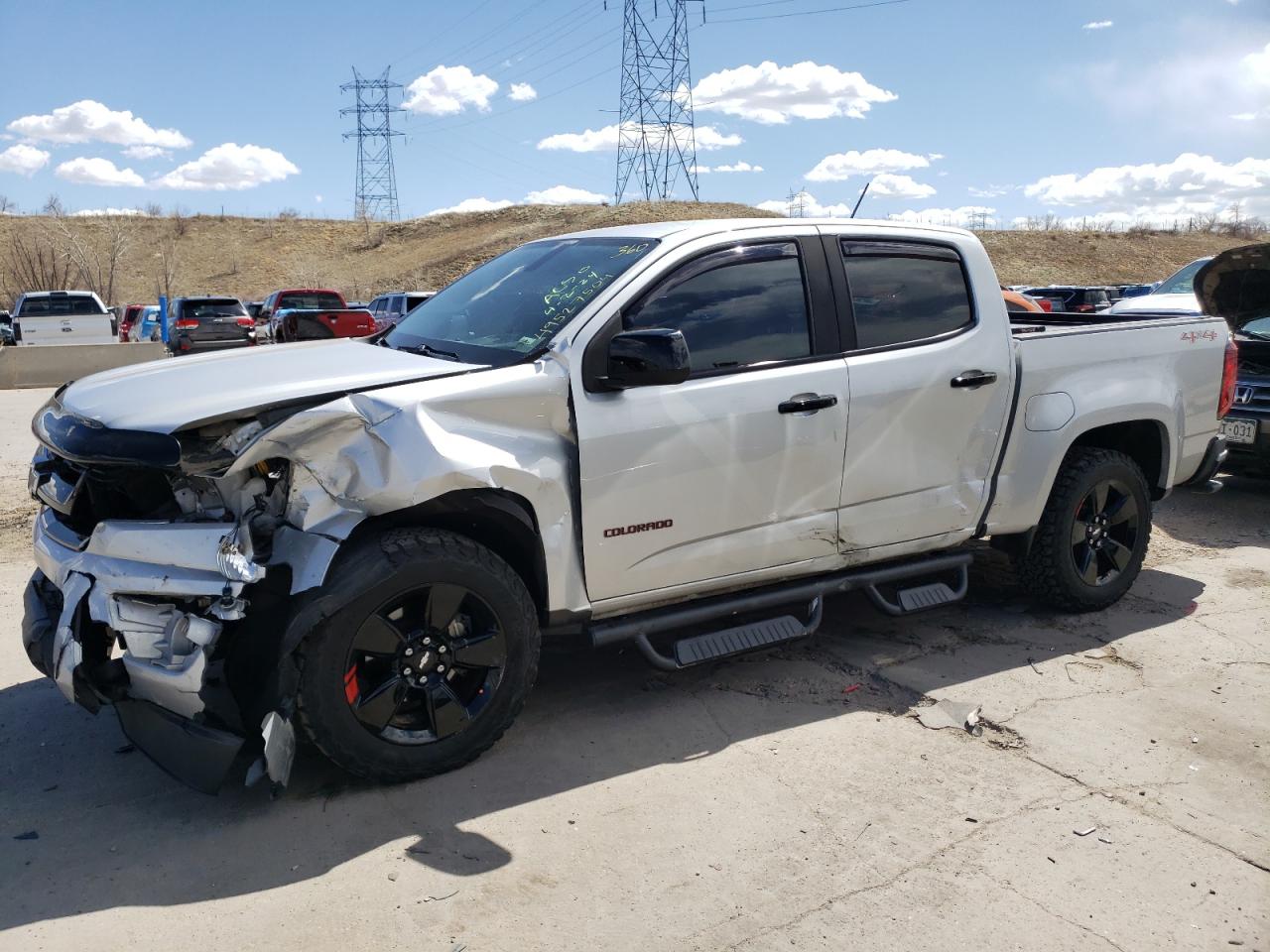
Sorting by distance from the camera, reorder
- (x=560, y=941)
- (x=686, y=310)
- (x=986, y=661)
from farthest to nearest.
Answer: (x=986, y=661) → (x=686, y=310) → (x=560, y=941)

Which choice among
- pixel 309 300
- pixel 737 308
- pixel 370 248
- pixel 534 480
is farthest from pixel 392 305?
pixel 370 248

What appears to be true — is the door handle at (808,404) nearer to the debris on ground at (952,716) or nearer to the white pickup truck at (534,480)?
the white pickup truck at (534,480)

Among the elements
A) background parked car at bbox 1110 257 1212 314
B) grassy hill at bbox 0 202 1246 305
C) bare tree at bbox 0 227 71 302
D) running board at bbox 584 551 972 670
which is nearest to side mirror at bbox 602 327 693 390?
running board at bbox 584 551 972 670

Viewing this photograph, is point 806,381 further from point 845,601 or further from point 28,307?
point 28,307

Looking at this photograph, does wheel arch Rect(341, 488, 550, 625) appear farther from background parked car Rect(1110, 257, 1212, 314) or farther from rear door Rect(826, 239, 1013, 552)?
background parked car Rect(1110, 257, 1212, 314)

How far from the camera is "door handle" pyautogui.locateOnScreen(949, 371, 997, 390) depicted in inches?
180

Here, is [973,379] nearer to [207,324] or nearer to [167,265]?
[207,324]

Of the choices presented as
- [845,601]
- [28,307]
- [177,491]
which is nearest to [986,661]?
[845,601]

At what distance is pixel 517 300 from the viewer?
166 inches

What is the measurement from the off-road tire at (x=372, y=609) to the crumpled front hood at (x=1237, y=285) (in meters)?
6.78

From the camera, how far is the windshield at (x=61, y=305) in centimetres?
2242

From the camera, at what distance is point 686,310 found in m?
4.04

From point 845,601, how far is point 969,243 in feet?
6.59

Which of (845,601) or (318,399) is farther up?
(318,399)
